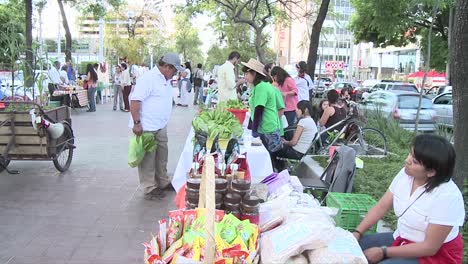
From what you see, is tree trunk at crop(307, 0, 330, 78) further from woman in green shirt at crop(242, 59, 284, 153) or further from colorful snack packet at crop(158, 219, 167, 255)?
colorful snack packet at crop(158, 219, 167, 255)

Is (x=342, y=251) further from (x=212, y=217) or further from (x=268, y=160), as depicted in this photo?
(x=268, y=160)

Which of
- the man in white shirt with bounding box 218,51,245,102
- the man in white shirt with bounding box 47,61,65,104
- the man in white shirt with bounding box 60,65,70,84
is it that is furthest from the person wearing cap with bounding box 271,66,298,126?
the man in white shirt with bounding box 60,65,70,84

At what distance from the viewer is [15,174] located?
23.2 feet

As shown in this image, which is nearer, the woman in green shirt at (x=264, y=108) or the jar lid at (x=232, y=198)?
the jar lid at (x=232, y=198)

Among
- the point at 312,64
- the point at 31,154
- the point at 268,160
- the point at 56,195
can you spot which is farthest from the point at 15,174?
the point at 312,64

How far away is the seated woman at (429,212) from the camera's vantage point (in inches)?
108

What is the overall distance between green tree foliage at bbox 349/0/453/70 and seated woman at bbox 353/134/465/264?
12.3 meters

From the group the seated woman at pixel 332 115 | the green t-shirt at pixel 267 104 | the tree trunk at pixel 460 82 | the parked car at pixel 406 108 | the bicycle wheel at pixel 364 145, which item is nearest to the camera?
the tree trunk at pixel 460 82

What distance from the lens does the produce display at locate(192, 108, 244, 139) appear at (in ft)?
13.6

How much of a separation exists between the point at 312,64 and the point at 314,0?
495 centimetres

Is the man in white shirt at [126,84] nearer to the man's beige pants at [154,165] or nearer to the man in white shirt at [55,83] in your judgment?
the man in white shirt at [55,83]

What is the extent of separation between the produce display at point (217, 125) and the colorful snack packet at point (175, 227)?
147 centimetres

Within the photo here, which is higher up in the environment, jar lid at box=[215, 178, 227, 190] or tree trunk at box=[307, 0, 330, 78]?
tree trunk at box=[307, 0, 330, 78]

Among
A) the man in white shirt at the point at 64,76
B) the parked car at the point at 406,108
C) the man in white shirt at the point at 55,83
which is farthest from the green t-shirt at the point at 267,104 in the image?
the man in white shirt at the point at 64,76
